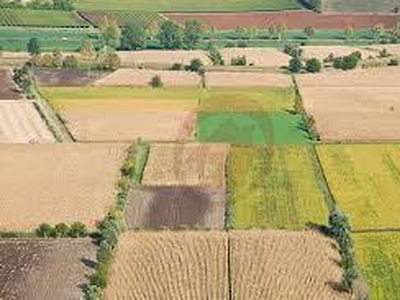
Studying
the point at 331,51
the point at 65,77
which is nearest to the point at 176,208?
the point at 65,77

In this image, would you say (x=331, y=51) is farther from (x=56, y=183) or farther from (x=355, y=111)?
(x=56, y=183)

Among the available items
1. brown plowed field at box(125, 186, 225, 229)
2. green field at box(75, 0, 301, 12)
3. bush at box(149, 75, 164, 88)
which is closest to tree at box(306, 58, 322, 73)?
bush at box(149, 75, 164, 88)

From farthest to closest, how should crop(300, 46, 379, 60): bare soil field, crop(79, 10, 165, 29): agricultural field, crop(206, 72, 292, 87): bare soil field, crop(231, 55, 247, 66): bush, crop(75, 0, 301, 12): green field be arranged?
crop(75, 0, 301, 12): green field
crop(79, 10, 165, 29): agricultural field
crop(300, 46, 379, 60): bare soil field
crop(231, 55, 247, 66): bush
crop(206, 72, 292, 87): bare soil field

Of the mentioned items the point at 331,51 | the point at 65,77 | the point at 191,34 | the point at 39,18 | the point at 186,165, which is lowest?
the point at 39,18

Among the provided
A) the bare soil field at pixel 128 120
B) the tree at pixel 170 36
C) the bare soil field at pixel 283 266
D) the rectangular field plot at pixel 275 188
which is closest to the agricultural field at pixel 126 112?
the bare soil field at pixel 128 120

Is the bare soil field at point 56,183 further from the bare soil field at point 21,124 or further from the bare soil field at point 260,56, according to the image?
the bare soil field at point 260,56

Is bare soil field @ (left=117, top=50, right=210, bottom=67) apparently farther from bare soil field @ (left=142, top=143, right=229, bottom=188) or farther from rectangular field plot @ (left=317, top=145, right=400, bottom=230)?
rectangular field plot @ (left=317, top=145, right=400, bottom=230)
